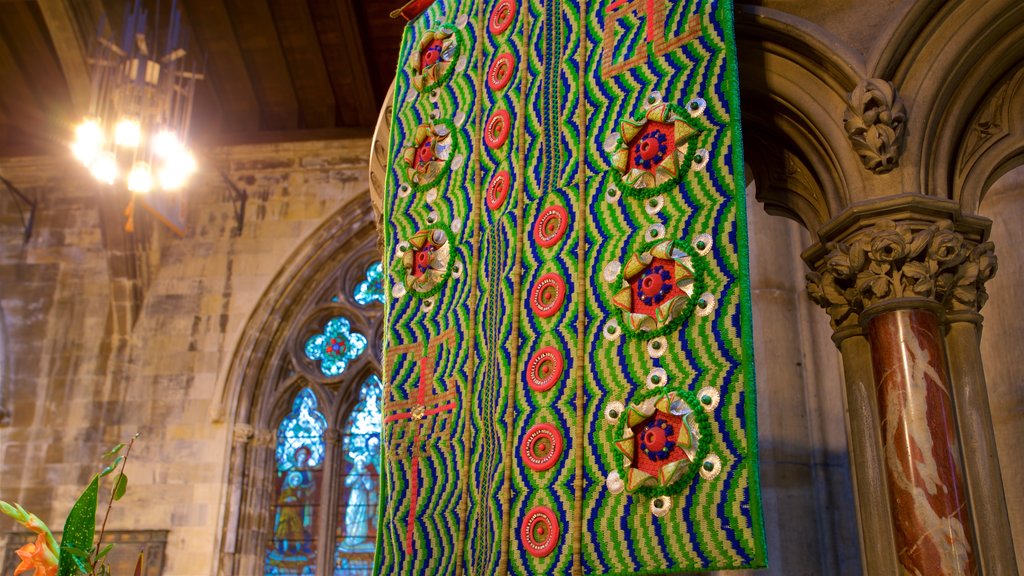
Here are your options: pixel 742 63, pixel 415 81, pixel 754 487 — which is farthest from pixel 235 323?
pixel 754 487

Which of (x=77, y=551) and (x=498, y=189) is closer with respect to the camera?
(x=77, y=551)

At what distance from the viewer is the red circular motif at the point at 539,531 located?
110 inches

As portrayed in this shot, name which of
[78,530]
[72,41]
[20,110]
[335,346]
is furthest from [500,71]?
[20,110]

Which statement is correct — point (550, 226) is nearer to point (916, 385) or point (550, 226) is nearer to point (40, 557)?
point (916, 385)

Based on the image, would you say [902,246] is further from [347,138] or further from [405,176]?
[347,138]

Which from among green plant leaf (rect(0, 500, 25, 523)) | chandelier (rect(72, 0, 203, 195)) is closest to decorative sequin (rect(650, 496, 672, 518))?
green plant leaf (rect(0, 500, 25, 523))

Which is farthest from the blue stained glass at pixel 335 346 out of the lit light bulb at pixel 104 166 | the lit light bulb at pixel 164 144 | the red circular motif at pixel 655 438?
the red circular motif at pixel 655 438

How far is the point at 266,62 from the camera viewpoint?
31.1 ft

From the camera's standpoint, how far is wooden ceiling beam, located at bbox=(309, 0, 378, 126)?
8875 mm

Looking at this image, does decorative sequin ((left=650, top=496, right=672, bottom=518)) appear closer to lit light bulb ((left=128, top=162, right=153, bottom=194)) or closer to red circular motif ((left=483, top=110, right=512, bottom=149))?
red circular motif ((left=483, top=110, right=512, bottom=149))

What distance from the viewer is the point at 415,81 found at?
3889 millimetres

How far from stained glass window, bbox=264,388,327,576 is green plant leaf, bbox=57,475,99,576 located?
247 inches

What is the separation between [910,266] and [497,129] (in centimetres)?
135

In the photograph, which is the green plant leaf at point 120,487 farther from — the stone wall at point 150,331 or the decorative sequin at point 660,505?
the stone wall at point 150,331
